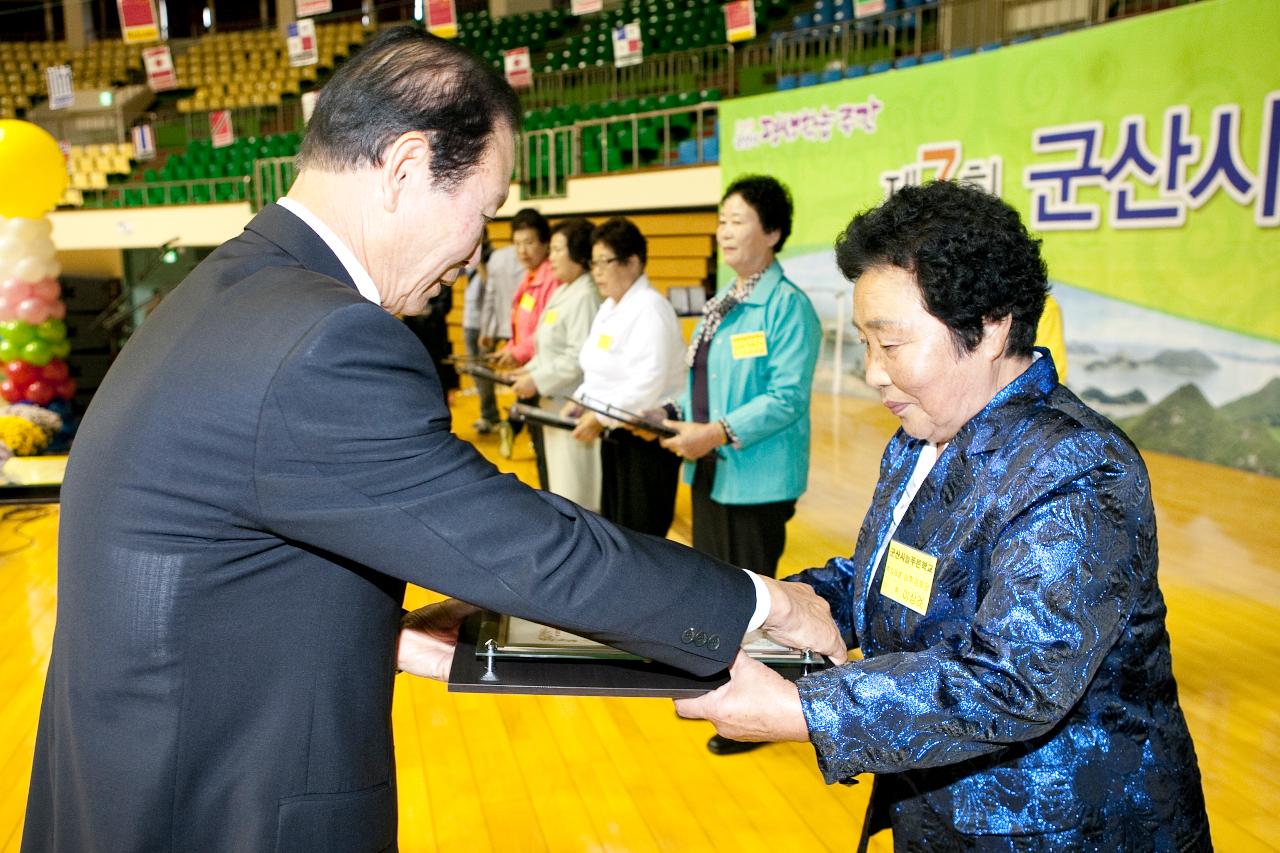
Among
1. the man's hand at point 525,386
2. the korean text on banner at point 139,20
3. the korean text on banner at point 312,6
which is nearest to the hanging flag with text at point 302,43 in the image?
the korean text on banner at point 312,6

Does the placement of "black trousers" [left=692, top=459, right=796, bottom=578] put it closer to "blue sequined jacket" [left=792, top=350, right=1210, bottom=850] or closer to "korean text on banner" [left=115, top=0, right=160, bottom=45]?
"blue sequined jacket" [left=792, top=350, right=1210, bottom=850]

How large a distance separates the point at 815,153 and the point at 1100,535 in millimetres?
8058

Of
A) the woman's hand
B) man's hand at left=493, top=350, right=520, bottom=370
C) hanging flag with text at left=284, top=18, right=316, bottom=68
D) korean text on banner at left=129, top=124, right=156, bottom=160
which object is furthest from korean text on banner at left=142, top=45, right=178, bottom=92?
the woman's hand

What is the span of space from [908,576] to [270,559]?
751 millimetres

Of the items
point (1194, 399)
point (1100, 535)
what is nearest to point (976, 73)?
point (1194, 399)

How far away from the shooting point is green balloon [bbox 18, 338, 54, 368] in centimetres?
688

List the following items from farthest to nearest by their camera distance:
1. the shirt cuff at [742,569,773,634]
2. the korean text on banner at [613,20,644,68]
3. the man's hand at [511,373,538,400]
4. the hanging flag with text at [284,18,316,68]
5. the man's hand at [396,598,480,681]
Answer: the hanging flag with text at [284,18,316,68]
the korean text on banner at [613,20,644,68]
the man's hand at [511,373,538,400]
the man's hand at [396,598,480,681]
the shirt cuff at [742,569,773,634]

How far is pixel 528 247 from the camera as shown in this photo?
566 centimetres

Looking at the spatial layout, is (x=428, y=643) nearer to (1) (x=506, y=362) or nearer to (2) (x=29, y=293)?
(1) (x=506, y=362)

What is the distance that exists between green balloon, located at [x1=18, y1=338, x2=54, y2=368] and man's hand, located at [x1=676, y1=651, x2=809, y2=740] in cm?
725

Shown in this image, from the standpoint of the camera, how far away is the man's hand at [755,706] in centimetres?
108

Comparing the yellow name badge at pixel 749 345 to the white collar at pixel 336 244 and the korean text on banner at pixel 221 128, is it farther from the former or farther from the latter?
the korean text on banner at pixel 221 128

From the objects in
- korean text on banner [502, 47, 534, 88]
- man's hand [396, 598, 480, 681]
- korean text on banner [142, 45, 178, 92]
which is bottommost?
man's hand [396, 598, 480, 681]

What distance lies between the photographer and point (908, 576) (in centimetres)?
123
